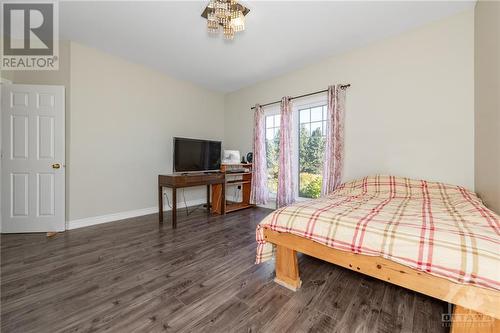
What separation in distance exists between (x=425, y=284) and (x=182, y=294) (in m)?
1.53

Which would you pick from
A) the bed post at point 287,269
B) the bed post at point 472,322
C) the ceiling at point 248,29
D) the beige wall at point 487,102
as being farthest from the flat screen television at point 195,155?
the beige wall at point 487,102

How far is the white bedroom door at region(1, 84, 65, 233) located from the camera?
2650 mm

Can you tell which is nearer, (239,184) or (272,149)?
(272,149)

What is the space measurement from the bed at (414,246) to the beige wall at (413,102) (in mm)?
641

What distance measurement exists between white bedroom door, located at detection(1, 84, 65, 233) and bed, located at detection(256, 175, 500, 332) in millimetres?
2981

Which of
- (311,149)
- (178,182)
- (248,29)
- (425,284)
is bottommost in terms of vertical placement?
(425,284)

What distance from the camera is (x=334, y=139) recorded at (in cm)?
303

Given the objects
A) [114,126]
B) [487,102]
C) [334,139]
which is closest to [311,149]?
[334,139]

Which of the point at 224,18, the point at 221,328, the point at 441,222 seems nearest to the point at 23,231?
the point at 221,328

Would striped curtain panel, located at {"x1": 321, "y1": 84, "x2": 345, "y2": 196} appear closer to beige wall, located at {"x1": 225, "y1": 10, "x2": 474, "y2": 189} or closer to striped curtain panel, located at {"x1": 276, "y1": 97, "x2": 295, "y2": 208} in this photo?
beige wall, located at {"x1": 225, "y1": 10, "x2": 474, "y2": 189}

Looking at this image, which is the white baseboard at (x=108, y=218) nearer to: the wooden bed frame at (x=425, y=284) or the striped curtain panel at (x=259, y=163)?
the striped curtain panel at (x=259, y=163)

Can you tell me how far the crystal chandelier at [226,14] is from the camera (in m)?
1.86

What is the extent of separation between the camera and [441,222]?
Result: 1317 millimetres

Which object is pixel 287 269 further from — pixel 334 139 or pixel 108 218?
pixel 108 218
